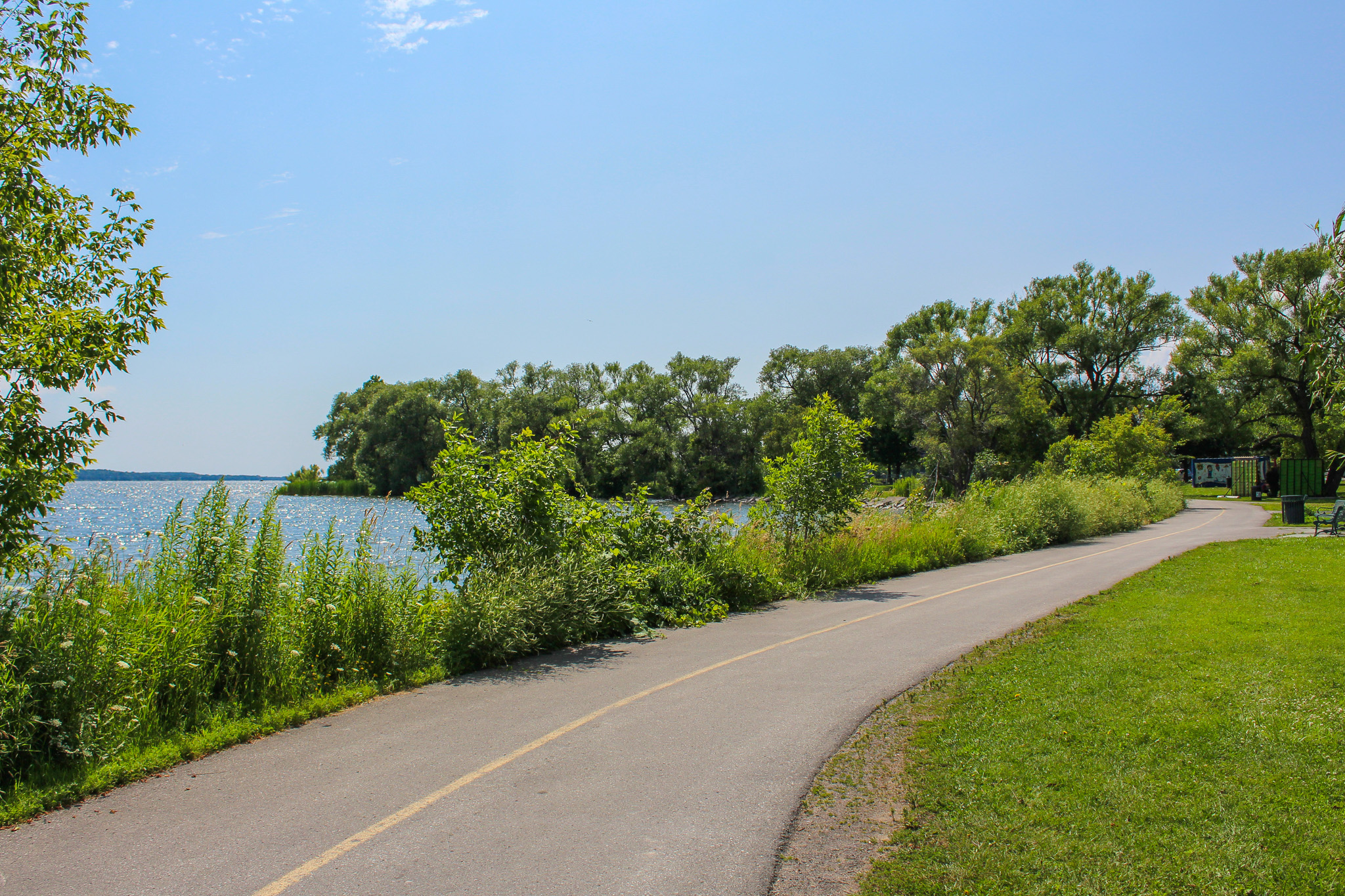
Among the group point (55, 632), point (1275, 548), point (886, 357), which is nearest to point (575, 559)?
point (55, 632)

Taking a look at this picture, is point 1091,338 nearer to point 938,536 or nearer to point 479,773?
point 938,536

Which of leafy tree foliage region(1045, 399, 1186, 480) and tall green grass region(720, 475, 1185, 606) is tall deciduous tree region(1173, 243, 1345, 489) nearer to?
leafy tree foliage region(1045, 399, 1186, 480)

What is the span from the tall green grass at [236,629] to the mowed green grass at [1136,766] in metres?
4.89

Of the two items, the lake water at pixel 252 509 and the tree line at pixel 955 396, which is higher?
the tree line at pixel 955 396

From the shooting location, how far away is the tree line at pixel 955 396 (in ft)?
171

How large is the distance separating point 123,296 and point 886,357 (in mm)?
80218

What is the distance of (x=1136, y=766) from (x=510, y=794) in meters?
4.40

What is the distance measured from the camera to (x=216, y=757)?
609 cm

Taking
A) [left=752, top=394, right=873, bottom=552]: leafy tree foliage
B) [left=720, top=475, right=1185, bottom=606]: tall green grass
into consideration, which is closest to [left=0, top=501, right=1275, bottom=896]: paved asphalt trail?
[left=720, top=475, right=1185, bottom=606]: tall green grass

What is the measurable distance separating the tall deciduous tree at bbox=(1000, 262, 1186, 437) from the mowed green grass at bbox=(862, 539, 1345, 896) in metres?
59.9

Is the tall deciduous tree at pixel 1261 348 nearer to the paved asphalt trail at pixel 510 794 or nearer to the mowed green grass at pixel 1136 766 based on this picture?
the mowed green grass at pixel 1136 766

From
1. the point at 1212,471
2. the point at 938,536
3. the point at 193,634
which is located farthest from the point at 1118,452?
the point at 193,634

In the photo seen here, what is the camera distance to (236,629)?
283 inches

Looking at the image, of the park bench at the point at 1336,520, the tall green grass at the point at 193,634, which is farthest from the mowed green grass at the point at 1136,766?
the park bench at the point at 1336,520
